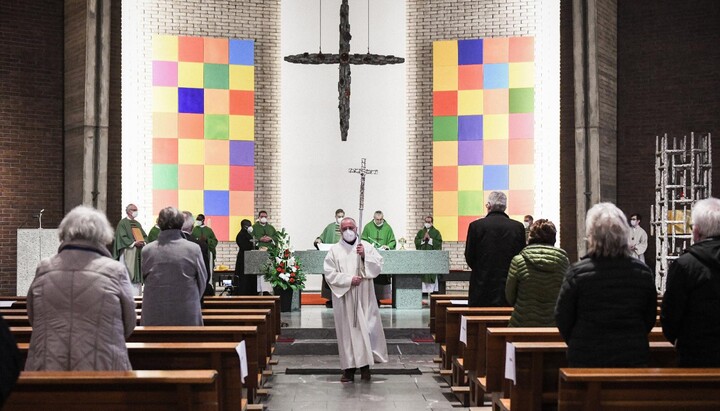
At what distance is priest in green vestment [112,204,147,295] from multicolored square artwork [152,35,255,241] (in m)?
1.92

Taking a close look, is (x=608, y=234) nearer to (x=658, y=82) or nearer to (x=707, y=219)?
(x=707, y=219)

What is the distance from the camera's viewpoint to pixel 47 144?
14562mm

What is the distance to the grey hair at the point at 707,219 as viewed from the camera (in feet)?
13.9

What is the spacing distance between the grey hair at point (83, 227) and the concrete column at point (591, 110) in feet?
36.4

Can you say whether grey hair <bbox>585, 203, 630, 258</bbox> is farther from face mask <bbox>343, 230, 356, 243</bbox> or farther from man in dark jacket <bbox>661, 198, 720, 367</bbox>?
face mask <bbox>343, 230, 356, 243</bbox>

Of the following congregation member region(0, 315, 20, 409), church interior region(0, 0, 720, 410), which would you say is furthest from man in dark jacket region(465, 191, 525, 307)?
church interior region(0, 0, 720, 410)

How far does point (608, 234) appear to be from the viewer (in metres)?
4.17

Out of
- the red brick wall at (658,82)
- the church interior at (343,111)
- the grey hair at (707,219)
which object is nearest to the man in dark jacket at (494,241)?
the grey hair at (707,219)

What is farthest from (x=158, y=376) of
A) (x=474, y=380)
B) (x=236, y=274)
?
(x=236, y=274)

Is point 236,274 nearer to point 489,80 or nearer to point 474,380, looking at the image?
point 489,80

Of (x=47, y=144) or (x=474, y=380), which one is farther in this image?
(x=47, y=144)

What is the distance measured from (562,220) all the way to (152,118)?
7.43m

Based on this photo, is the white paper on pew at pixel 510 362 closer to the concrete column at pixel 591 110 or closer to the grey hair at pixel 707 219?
the grey hair at pixel 707 219

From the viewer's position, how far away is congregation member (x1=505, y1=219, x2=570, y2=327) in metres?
5.62
